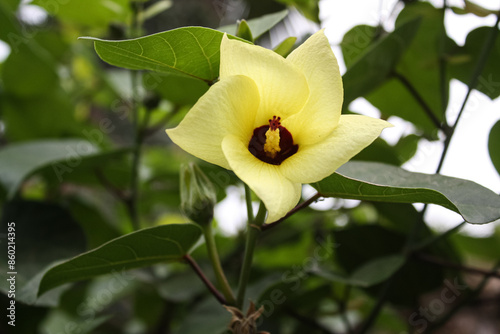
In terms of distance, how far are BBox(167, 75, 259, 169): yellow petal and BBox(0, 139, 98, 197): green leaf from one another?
422mm

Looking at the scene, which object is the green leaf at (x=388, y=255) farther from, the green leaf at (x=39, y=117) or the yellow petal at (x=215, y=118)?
the green leaf at (x=39, y=117)

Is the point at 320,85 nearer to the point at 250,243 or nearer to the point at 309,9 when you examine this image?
the point at 250,243

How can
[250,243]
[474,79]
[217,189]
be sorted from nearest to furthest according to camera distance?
1. [250,243]
2. [474,79]
3. [217,189]

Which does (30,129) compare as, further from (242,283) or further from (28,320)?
(242,283)

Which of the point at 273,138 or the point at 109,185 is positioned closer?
the point at 273,138

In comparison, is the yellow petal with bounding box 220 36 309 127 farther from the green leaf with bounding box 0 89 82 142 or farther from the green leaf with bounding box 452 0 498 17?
the green leaf with bounding box 0 89 82 142

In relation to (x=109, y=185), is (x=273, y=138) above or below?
above

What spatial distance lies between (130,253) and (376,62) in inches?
17.9

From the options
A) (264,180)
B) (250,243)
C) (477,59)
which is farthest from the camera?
(477,59)

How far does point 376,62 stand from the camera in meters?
0.68

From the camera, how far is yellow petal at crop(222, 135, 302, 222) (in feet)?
1.27

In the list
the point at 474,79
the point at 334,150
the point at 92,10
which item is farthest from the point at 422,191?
the point at 92,10

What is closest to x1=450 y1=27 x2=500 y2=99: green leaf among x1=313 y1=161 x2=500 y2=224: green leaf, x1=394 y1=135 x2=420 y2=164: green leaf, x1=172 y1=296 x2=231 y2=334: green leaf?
x1=394 y1=135 x2=420 y2=164: green leaf

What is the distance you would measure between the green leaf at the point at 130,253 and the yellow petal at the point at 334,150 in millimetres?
151
